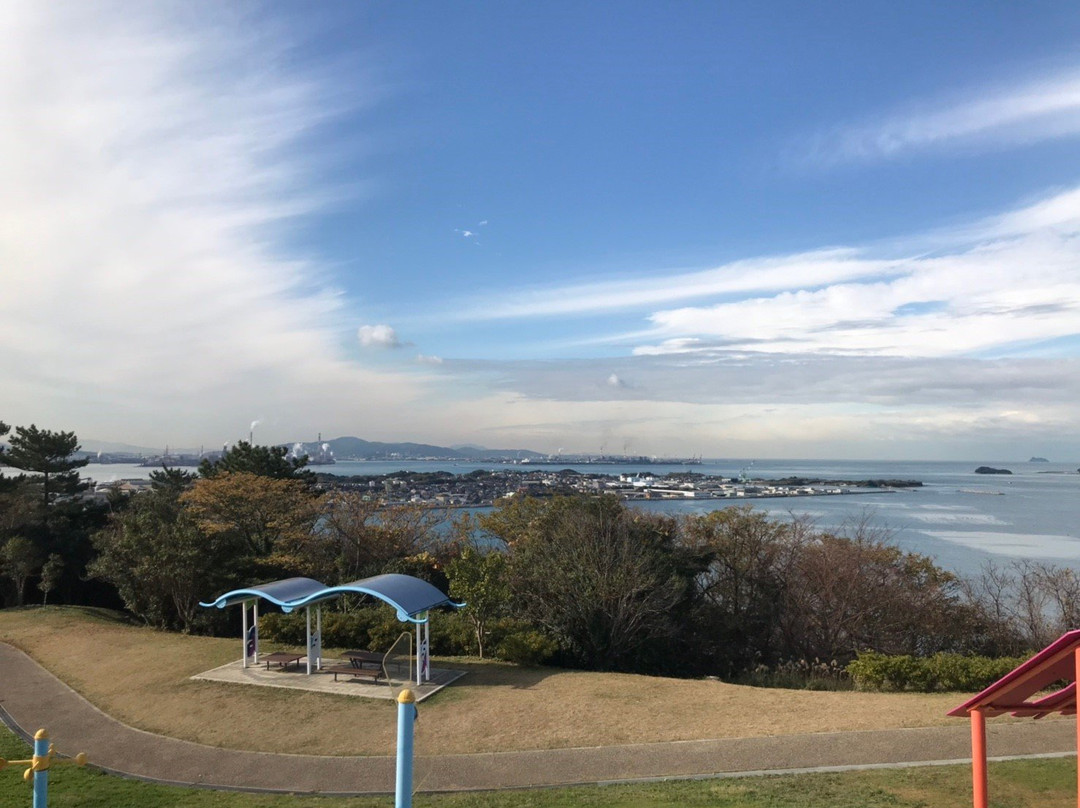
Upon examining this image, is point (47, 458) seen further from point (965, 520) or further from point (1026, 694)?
point (965, 520)

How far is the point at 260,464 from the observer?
30.9 metres

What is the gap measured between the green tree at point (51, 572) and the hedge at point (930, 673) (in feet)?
83.2

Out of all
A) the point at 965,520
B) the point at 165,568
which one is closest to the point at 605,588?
the point at 165,568

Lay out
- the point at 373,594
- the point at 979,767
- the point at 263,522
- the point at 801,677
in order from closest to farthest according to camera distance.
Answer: the point at 979,767
the point at 373,594
the point at 801,677
the point at 263,522

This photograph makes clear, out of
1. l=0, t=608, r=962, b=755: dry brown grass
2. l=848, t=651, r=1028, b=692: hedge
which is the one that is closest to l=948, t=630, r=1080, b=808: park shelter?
l=0, t=608, r=962, b=755: dry brown grass

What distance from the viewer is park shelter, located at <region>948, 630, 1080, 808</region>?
4.02 metres

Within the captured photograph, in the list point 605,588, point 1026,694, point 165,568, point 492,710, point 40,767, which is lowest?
point 492,710

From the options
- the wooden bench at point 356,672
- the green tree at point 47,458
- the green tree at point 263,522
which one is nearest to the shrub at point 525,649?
the wooden bench at point 356,672

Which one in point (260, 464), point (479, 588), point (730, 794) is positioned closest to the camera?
point (730, 794)

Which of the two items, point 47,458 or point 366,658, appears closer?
point 366,658

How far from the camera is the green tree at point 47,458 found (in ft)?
99.8

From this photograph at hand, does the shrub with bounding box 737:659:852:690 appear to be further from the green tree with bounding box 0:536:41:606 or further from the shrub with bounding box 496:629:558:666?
the green tree with bounding box 0:536:41:606

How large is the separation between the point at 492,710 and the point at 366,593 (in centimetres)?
347

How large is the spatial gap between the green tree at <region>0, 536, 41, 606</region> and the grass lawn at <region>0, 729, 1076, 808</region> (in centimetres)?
1868
